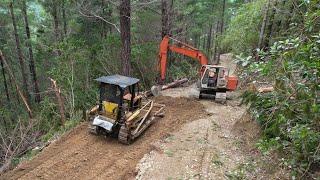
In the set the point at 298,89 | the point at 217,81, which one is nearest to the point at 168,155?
the point at 298,89

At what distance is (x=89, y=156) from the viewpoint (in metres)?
9.33

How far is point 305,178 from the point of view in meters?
6.22

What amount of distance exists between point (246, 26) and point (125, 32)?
8959mm

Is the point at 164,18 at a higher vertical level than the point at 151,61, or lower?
higher

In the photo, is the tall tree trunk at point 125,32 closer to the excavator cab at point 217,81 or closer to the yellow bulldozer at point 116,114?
the yellow bulldozer at point 116,114

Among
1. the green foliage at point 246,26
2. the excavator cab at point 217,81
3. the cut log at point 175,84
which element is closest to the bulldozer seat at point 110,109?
the excavator cab at point 217,81

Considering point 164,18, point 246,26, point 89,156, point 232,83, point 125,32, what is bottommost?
point 89,156

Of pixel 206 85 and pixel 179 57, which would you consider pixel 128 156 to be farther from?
pixel 179 57

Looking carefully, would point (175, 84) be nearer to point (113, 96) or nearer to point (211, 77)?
point (211, 77)

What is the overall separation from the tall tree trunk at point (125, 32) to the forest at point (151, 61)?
4 cm

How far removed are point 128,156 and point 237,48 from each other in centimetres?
1537

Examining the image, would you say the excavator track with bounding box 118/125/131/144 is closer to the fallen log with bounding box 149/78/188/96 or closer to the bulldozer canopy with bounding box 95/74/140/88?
the bulldozer canopy with bounding box 95/74/140/88

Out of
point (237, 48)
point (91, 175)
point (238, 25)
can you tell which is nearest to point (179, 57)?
point (237, 48)

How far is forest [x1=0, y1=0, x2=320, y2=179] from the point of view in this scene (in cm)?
518
